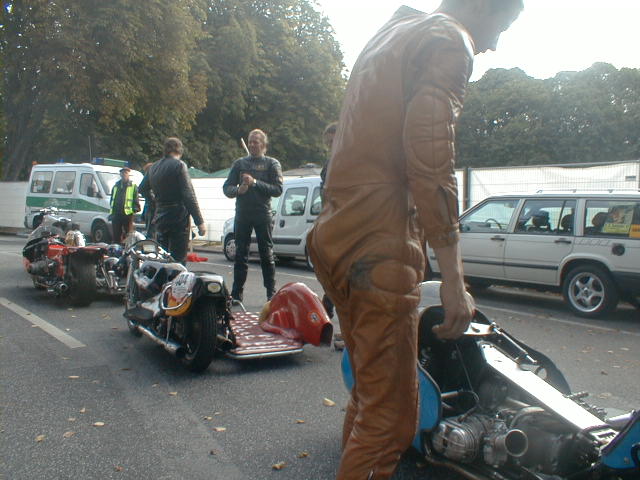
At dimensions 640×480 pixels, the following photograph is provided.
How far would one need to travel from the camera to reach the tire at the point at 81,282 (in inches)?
310

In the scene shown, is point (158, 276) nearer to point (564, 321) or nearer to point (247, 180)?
point (247, 180)

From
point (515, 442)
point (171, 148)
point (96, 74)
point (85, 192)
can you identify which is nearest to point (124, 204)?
point (171, 148)

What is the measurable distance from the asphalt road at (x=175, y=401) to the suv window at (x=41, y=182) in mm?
13247

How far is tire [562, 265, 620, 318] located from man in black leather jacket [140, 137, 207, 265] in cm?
470

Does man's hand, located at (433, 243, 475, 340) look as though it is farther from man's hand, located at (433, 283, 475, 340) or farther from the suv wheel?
the suv wheel

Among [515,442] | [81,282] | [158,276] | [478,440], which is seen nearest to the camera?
[515,442]

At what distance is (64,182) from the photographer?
18.9 meters

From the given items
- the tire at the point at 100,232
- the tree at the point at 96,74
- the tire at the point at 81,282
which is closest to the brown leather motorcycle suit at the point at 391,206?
A: the tire at the point at 81,282

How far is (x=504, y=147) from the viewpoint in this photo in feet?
153

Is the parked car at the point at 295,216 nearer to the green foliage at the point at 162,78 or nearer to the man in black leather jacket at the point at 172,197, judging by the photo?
the man in black leather jacket at the point at 172,197

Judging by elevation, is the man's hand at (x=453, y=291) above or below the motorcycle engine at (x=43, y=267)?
above

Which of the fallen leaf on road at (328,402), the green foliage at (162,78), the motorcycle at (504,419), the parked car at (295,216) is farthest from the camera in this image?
the green foliage at (162,78)

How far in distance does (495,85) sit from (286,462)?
52.1 m

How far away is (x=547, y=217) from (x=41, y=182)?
52.3 feet
